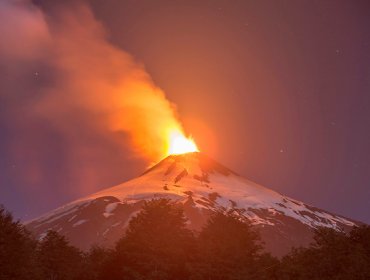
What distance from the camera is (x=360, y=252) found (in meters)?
38.4

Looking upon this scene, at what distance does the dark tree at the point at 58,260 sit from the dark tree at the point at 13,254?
13343 mm

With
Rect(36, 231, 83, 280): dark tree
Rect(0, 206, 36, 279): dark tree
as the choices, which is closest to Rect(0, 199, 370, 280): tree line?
Rect(0, 206, 36, 279): dark tree

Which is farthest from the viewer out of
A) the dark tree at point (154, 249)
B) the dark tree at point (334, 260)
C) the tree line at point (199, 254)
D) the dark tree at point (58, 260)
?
the dark tree at point (58, 260)

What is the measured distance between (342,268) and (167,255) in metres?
14.0

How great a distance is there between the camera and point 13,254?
1654 inches

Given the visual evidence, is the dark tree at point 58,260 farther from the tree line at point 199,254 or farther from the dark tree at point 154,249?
the dark tree at point 154,249

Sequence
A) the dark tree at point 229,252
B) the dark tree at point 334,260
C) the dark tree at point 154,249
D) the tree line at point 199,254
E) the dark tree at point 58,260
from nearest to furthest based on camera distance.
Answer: the dark tree at point 334,260 < the tree line at point 199,254 < the dark tree at point 229,252 < the dark tree at point 154,249 < the dark tree at point 58,260

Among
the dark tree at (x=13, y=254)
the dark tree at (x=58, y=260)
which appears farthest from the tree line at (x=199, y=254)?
the dark tree at (x=58, y=260)

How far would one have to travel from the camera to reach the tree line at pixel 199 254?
38.6 metres

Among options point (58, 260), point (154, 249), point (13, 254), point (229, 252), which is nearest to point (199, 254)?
point (229, 252)

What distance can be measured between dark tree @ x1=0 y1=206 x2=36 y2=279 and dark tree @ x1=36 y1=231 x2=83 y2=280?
13343 millimetres

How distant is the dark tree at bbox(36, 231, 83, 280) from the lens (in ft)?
192

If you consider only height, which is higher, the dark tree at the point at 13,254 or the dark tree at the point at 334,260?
the dark tree at the point at 334,260

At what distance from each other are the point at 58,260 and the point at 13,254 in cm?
1874
